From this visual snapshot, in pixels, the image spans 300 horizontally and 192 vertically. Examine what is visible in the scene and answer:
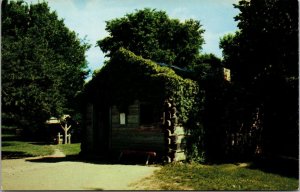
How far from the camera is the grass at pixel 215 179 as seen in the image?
1084 centimetres

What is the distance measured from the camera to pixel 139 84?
17.0 m

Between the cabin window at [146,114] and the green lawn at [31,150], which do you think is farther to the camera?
the green lawn at [31,150]

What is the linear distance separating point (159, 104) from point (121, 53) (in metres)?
3.44

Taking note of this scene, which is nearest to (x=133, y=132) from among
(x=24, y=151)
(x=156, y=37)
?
(x=24, y=151)

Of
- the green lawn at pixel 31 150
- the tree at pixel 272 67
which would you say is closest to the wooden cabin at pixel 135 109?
the green lawn at pixel 31 150

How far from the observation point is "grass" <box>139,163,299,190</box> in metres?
10.8

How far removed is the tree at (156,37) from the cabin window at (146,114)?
88.5ft

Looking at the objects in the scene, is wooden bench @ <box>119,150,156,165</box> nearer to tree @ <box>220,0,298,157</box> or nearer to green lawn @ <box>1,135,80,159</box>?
green lawn @ <box>1,135,80,159</box>

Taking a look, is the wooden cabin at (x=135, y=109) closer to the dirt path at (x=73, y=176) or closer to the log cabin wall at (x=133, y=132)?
the log cabin wall at (x=133, y=132)

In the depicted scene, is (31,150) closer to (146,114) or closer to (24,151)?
(24,151)

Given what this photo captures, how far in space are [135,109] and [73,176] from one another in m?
5.80

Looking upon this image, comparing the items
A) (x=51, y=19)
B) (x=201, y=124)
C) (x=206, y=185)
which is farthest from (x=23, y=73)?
(x=51, y=19)

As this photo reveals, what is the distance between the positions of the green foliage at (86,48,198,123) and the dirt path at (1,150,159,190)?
348 centimetres

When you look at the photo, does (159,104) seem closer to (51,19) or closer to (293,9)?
→ (293,9)
